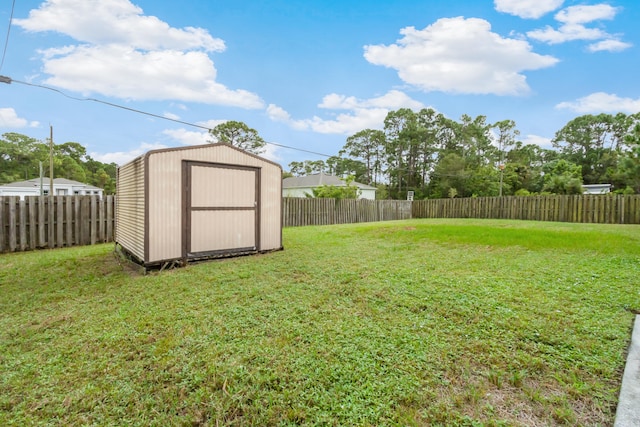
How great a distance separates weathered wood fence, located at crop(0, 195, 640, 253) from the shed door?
4120 millimetres

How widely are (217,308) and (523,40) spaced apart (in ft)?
43.1

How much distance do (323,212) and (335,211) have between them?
2.77 feet

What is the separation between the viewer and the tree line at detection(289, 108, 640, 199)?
2911 centimetres

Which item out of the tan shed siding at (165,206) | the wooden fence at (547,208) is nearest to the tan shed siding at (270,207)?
the tan shed siding at (165,206)

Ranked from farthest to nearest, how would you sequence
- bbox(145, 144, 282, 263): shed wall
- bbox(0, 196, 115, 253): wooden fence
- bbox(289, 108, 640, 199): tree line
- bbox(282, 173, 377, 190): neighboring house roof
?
bbox(289, 108, 640, 199): tree line < bbox(282, 173, 377, 190): neighboring house roof < bbox(0, 196, 115, 253): wooden fence < bbox(145, 144, 282, 263): shed wall

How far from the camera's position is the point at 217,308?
310 cm

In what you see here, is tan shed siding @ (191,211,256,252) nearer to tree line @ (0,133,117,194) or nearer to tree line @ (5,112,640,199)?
tree line @ (5,112,640,199)

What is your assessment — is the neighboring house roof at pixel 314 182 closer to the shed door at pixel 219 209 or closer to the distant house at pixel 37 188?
the distant house at pixel 37 188

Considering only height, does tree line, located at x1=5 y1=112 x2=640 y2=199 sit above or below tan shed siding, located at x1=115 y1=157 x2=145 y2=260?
above

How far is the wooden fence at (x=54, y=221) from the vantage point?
6293mm

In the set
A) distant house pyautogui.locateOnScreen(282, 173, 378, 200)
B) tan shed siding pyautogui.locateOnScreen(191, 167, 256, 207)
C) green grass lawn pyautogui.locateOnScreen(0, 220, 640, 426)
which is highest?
distant house pyautogui.locateOnScreen(282, 173, 378, 200)

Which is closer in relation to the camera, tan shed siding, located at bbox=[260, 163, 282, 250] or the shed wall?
the shed wall

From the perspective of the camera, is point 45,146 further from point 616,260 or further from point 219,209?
point 616,260

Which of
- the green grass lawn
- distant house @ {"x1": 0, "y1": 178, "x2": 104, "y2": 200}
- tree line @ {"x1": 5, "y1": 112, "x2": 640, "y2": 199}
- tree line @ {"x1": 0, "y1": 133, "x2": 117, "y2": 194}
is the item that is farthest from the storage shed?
tree line @ {"x1": 0, "y1": 133, "x2": 117, "y2": 194}
